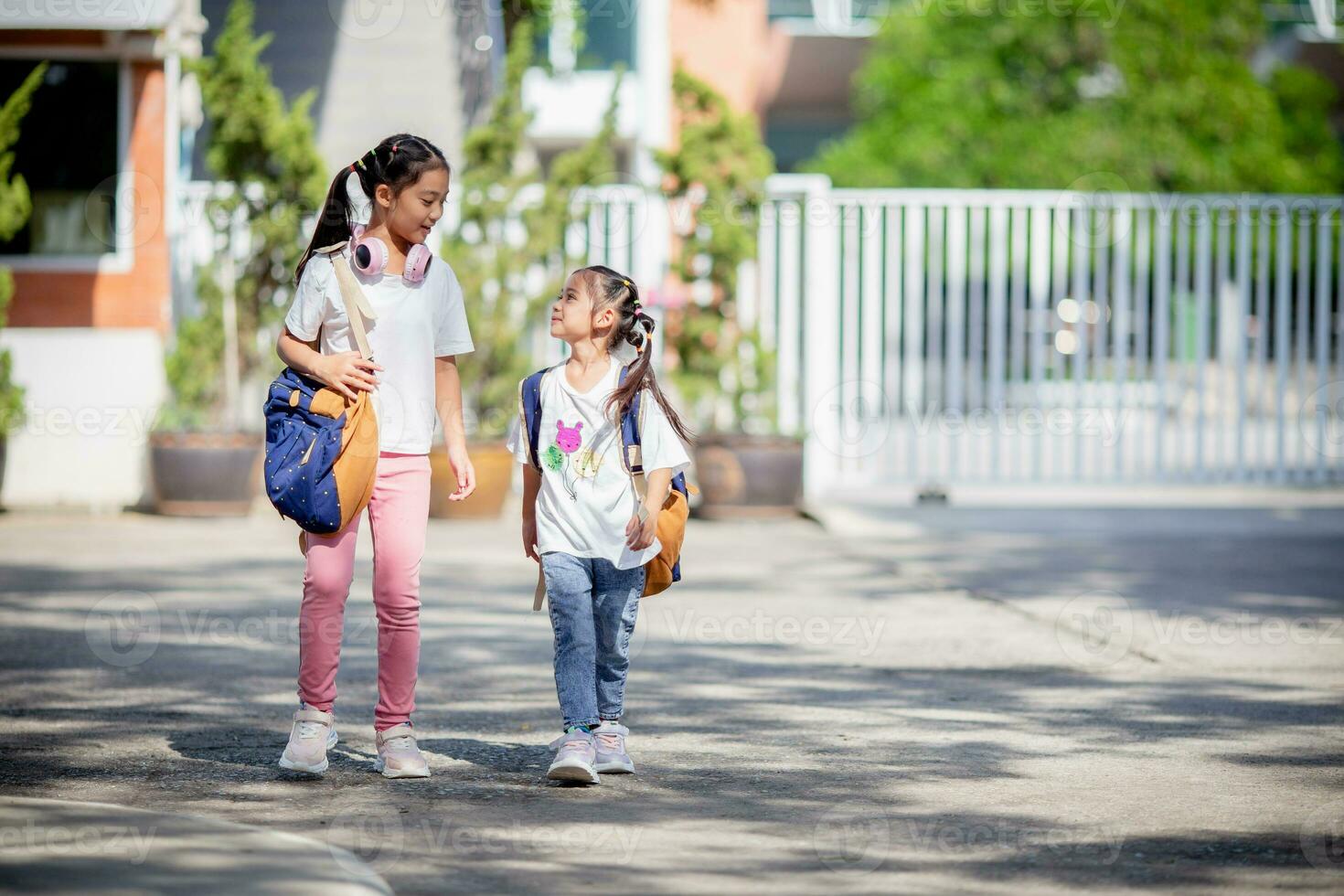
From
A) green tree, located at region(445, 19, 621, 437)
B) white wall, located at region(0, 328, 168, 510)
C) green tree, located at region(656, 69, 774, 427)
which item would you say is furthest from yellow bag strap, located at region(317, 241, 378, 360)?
white wall, located at region(0, 328, 168, 510)

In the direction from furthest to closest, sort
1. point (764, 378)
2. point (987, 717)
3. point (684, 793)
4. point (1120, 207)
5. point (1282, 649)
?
1. point (1120, 207)
2. point (764, 378)
3. point (1282, 649)
4. point (987, 717)
5. point (684, 793)

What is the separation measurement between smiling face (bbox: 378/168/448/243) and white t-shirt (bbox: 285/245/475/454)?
0.13 m

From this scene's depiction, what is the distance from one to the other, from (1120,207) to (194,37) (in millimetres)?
7503

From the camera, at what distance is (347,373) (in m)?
5.03

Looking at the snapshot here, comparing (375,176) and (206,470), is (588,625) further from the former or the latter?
(206,470)

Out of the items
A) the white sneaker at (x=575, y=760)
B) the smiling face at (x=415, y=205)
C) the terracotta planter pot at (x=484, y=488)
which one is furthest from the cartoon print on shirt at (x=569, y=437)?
the terracotta planter pot at (x=484, y=488)

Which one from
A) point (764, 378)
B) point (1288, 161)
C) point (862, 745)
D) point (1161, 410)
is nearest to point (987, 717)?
point (862, 745)

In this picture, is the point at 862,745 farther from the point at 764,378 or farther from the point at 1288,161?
the point at 1288,161

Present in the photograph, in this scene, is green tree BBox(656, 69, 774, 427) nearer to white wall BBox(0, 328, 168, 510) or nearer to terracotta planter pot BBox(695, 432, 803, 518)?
terracotta planter pot BBox(695, 432, 803, 518)

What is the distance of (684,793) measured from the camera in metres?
4.96

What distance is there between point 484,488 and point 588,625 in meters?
8.00

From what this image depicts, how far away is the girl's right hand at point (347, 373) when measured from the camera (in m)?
5.03

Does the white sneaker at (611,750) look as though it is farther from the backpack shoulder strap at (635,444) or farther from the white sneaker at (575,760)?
the backpack shoulder strap at (635,444)

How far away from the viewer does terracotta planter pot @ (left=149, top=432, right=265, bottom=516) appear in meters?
12.8
